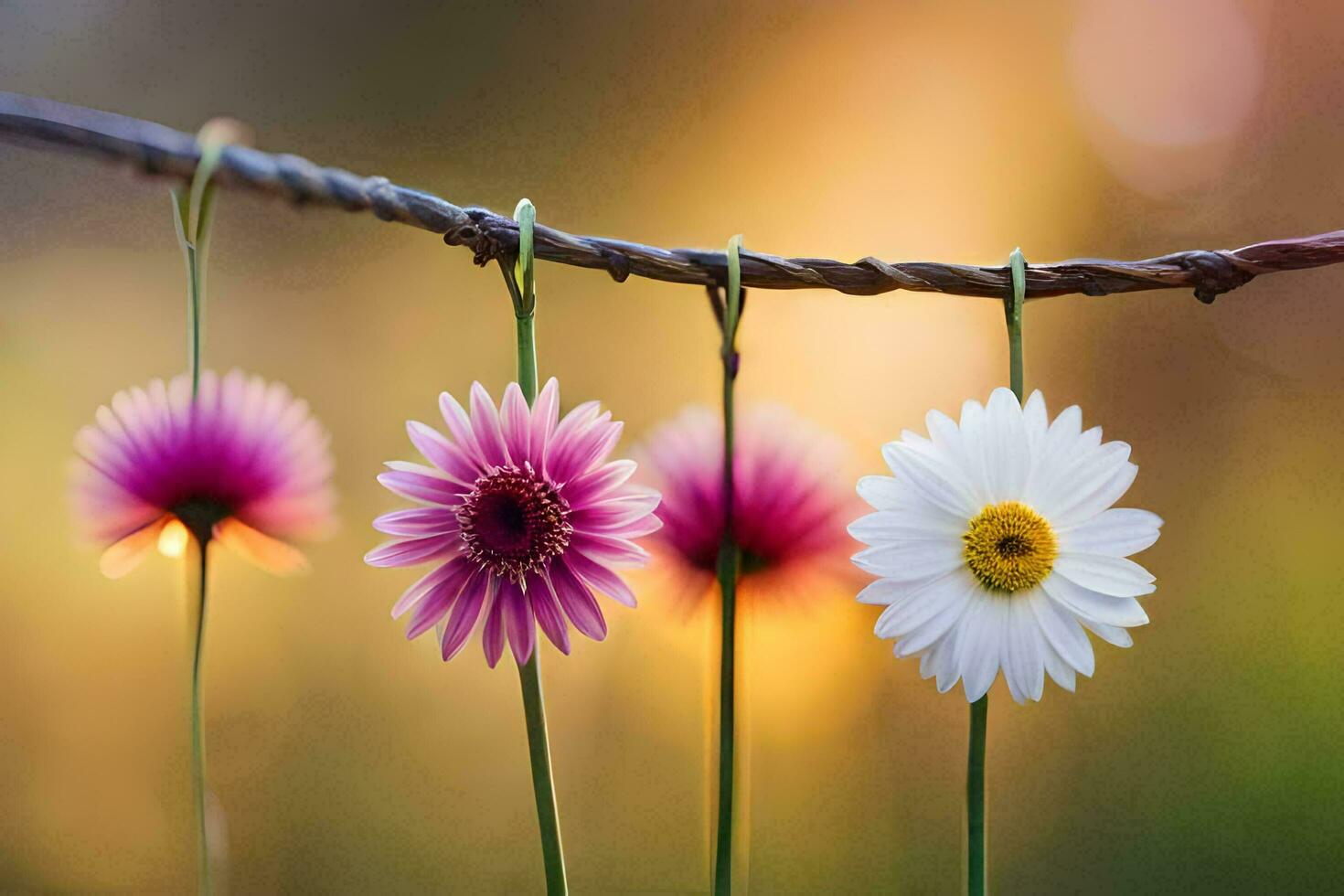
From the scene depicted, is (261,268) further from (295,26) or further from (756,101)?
(756,101)

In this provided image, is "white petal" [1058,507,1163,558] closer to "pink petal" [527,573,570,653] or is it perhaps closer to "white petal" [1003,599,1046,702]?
"white petal" [1003,599,1046,702]

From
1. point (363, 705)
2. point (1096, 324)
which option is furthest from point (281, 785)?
point (1096, 324)

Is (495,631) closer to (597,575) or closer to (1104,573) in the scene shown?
(597,575)

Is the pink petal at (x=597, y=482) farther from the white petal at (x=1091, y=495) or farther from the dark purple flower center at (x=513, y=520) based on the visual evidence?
the white petal at (x=1091, y=495)

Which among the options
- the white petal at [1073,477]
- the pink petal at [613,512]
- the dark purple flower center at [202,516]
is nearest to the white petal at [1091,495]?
the white petal at [1073,477]

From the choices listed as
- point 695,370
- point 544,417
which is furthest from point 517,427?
point 695,370

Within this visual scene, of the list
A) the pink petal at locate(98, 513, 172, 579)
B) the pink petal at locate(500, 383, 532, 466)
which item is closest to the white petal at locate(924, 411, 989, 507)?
the pink petal at locate(500, 383, 532, 466)
